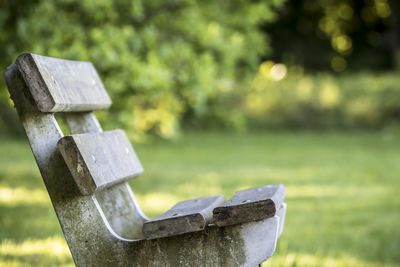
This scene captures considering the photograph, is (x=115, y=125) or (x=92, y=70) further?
(x=115, y=125)

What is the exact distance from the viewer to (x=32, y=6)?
5.85 meters

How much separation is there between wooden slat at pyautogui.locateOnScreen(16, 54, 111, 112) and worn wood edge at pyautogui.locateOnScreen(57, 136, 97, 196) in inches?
5.6

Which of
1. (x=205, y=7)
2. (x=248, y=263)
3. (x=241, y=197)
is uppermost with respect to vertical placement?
(x=205, y=7)

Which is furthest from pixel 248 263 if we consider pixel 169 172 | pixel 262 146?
pixel 262 146

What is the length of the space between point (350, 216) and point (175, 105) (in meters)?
2.55

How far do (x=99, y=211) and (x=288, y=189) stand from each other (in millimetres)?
6263

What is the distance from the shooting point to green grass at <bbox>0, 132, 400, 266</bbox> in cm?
410

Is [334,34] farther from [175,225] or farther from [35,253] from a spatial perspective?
[175,225]

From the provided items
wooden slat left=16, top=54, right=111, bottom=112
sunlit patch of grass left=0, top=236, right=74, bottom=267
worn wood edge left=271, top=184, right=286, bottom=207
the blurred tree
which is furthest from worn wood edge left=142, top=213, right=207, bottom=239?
the blurred tree

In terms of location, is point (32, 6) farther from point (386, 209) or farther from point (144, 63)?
point (386, 209)

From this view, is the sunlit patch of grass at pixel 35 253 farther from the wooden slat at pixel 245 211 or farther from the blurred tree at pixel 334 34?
the blurred tree at pixel 334 34

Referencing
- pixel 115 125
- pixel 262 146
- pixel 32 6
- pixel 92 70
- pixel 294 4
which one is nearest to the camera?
pixel 92 70

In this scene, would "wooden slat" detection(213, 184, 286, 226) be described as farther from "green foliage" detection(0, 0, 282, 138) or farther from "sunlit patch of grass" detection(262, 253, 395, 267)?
"green foliage" detection(0, 0, 282, 138)

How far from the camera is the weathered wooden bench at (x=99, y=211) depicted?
167 centimetres
